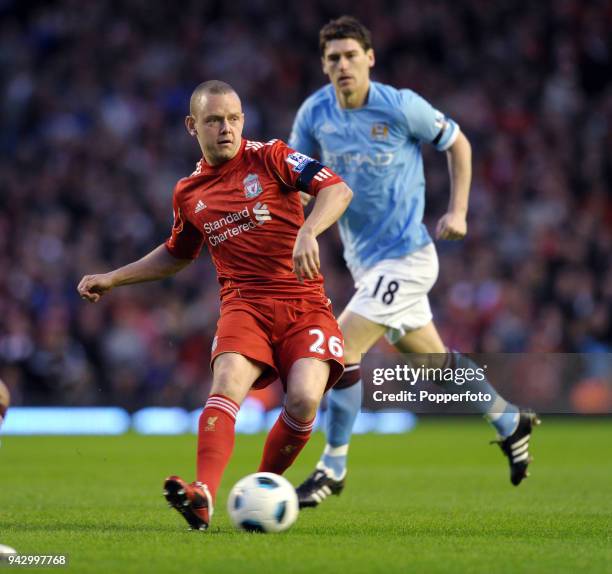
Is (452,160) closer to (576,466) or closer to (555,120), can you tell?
(576,466)

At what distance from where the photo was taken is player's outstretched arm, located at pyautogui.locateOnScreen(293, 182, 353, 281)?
528cm

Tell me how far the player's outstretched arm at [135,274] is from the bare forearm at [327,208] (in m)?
0.99

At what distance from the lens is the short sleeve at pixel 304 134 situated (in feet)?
24.8

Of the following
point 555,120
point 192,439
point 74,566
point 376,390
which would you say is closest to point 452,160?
point 376,390

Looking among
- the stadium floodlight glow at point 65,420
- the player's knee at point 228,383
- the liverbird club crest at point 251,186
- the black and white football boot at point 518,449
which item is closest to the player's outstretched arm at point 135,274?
the liverbird club crest at point 251,186

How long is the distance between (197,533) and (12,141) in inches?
547

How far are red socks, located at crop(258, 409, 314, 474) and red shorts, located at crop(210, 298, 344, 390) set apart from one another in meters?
0.21

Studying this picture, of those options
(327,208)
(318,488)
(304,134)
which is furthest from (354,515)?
(304,134)

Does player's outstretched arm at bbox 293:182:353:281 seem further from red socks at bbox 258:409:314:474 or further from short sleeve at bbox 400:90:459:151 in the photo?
short sleeve at bbox 400:90:459:151

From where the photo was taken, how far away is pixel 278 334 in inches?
232

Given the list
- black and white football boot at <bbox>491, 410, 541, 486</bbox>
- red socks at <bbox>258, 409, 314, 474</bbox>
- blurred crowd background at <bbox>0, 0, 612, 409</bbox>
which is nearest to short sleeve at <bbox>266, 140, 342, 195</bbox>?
red socks at <bbox>258, 409, 314, 474</bbox>

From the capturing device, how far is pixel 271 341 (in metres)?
5.89

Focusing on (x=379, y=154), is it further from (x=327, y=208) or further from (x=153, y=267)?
(x=327, y=208)

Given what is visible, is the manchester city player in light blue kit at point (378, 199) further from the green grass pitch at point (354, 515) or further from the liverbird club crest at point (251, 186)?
the liverbird club crest at point (251, 186)
